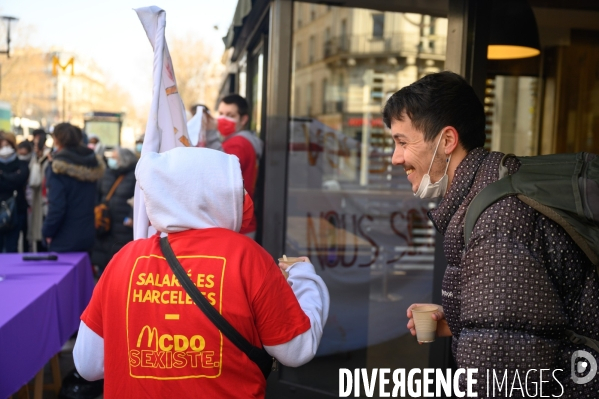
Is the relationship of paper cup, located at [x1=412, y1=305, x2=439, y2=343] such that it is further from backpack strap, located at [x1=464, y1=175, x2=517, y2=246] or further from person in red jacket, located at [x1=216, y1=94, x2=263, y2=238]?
person in red jacket, located at [x1=216, y1=94, x2=263, y2=238]

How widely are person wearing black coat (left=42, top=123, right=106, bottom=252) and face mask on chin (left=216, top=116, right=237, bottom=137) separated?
1304 millimetres

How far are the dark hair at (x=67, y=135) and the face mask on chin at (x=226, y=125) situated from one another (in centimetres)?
145

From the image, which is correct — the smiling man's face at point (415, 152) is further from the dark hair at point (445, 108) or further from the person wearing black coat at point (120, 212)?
the person wearing black coat at point (120, 212)

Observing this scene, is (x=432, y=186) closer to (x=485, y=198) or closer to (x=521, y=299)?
(x=485, y=198)

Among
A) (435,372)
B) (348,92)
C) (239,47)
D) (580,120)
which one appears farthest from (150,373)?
(239,47)

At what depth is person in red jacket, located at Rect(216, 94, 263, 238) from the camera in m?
5.08

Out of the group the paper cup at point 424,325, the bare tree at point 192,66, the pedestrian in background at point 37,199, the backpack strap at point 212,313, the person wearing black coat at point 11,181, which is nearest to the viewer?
the backpack strap at point 212,313

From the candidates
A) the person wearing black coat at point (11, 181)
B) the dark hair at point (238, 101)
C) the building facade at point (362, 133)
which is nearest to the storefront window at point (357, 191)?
the building facade at point (362, 133)

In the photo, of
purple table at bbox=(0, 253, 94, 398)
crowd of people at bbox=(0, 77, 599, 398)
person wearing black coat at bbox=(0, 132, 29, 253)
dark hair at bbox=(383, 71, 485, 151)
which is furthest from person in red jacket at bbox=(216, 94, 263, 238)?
person wearing black coat at bbox=(0, 132, 29, 253)

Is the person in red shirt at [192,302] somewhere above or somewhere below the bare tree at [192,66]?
below

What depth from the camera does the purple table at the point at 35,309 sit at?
3154mm

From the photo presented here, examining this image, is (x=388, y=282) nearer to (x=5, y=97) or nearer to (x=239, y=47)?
(x=239, y=47)

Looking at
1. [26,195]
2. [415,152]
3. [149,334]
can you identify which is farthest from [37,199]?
[415,152]

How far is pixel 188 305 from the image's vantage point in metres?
1.90
